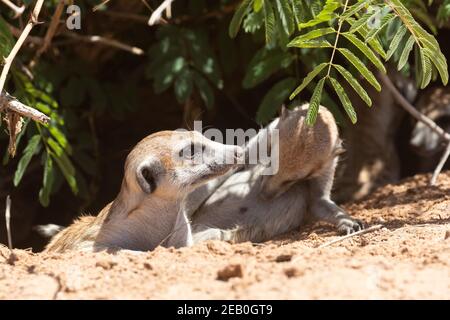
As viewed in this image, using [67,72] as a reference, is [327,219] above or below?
below

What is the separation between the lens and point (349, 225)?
5.91 metres

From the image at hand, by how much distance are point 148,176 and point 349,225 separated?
1514 mm

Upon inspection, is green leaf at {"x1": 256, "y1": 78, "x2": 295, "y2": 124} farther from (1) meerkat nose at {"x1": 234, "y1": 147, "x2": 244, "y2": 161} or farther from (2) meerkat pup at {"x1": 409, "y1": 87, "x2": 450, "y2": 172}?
(2) meerkat pup at {"x1": 409, "y1": 87, "x2": 450, "y2": 172}

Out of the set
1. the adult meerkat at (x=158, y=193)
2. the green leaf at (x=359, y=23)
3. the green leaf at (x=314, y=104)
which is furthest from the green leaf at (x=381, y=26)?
the adult meerkat at (x=158, y=193)

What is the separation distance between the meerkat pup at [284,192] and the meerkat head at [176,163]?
1.93 ft

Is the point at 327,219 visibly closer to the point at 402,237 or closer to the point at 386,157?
the point at 402,237

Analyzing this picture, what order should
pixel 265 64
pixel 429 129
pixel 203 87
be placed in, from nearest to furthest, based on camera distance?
pixel 265 64, pixel 203 87, pixel 429 129

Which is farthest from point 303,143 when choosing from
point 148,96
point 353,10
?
point 148,96

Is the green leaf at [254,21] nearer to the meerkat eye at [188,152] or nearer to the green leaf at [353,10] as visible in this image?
the meerkat eye at [188,152]

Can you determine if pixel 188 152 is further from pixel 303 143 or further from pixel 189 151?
pixel 303 143

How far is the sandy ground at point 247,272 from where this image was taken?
3732 millimetres

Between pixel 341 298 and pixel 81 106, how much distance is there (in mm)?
4980

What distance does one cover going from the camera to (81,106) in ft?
26.4
